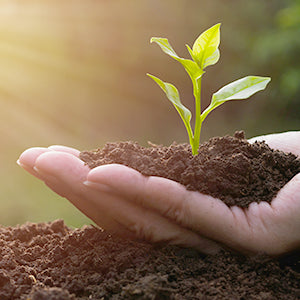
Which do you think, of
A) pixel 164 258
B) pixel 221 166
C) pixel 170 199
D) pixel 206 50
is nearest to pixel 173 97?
pixel 206 50

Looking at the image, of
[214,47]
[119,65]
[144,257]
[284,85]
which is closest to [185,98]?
[119,65]

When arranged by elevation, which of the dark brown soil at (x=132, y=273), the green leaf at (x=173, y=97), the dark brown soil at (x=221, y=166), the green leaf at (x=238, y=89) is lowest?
the dark brown soil at (x=132, y=273)

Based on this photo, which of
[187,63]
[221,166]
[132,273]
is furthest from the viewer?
[187,63]

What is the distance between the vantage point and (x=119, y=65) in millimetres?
6562

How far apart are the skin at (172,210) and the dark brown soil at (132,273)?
0.18 feet

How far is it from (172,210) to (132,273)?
258 millimetres

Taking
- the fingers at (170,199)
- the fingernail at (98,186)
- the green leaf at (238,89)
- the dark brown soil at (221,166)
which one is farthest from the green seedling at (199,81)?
the fingernail at (98,186)

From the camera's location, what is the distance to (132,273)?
1219 mm

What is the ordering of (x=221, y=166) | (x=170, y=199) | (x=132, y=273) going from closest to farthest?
(x=132, y=273)
(x=170, y=199)
(x=221, y=166)

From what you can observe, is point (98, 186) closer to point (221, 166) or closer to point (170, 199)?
point (170, 199)

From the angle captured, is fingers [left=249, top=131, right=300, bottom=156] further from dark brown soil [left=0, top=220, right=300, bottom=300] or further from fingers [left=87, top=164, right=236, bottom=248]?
fingers [left=87, top=164, right=236, bottom=248]

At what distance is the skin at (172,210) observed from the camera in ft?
4.37

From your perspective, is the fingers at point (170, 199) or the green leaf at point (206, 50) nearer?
the fingers at point (170, 199)

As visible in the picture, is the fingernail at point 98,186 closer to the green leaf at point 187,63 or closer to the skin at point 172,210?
the skin at point 172,210
